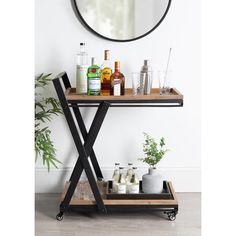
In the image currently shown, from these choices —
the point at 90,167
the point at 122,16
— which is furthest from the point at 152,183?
the point at 122,16

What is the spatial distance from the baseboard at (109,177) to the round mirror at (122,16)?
0.92 m

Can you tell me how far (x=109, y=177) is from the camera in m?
2.81

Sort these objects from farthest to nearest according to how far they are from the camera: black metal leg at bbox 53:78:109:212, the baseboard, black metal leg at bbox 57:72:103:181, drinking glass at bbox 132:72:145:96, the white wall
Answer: the baseboard
the white wall
black metal leg at bbox 57:72:103:181
drinking glass at bbox 132:72:145:96
black metal leg at bbox 53:78:109:212

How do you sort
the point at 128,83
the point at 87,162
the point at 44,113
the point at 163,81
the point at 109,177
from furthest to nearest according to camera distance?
the point at 109,177, the point at 128,83, the point at 44,113, the point at 163,81, the point at 87,162

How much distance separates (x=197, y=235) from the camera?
2.14 meters

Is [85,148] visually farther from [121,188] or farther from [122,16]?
[122,16]

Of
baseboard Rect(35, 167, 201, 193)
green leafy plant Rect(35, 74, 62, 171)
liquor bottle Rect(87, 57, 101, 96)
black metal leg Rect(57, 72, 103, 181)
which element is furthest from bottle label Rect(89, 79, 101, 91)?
baseboard Rect(35, 167, 201, 193)

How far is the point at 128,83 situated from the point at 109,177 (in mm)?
656

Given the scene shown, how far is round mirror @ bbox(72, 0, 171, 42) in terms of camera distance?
259cm

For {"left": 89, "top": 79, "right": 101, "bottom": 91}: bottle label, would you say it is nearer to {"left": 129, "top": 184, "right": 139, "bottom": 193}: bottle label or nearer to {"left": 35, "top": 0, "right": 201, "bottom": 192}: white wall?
{"left": 35, "top": 0, "right": 201, "bottom": 192}: white wall

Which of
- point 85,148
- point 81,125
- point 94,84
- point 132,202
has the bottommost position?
point 132,202

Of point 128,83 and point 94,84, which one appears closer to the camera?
point 94,84

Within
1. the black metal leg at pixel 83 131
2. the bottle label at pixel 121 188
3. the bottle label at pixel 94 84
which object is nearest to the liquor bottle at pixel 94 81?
the bottle label at pixel 94 84

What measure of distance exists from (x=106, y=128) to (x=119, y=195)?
1.85ft
